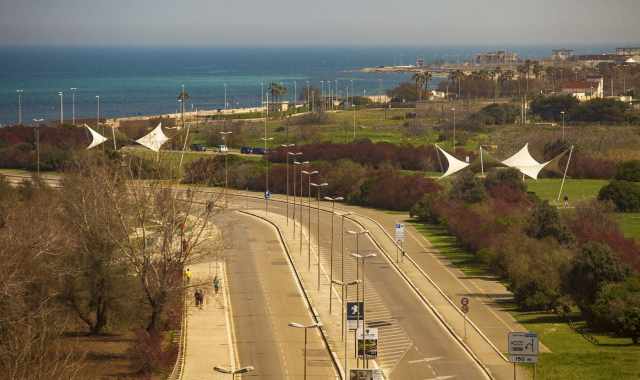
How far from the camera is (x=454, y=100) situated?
554 ft

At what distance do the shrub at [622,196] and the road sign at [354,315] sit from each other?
1466 inches

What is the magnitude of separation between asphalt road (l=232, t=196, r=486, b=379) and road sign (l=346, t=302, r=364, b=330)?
129 centimetres

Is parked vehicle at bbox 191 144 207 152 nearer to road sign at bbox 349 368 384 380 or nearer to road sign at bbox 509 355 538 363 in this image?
road sign at bbox 349 368 384 380

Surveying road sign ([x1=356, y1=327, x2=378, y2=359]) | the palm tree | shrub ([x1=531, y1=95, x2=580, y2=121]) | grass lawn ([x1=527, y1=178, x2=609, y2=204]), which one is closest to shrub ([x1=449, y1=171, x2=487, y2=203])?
grass lawn ([x1=527, y1=178, x2=609, y2=204])

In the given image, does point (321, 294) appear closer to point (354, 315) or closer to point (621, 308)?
point (354, 315)

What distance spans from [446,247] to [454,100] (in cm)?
10340

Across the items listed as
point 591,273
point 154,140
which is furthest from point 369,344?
Result: point 154,140

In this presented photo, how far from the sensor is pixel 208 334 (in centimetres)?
4456

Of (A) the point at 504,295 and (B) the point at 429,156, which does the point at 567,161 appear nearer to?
(B) the point at 429,156

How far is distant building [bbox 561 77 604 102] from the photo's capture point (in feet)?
515

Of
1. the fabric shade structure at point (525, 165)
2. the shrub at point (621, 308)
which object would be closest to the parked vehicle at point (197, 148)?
the fabric shade structure at point (525, 165)

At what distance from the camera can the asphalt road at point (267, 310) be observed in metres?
40.1

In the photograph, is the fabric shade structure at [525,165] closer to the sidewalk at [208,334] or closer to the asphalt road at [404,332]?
the asphalt road at [404,332]

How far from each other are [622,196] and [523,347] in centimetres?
4200
